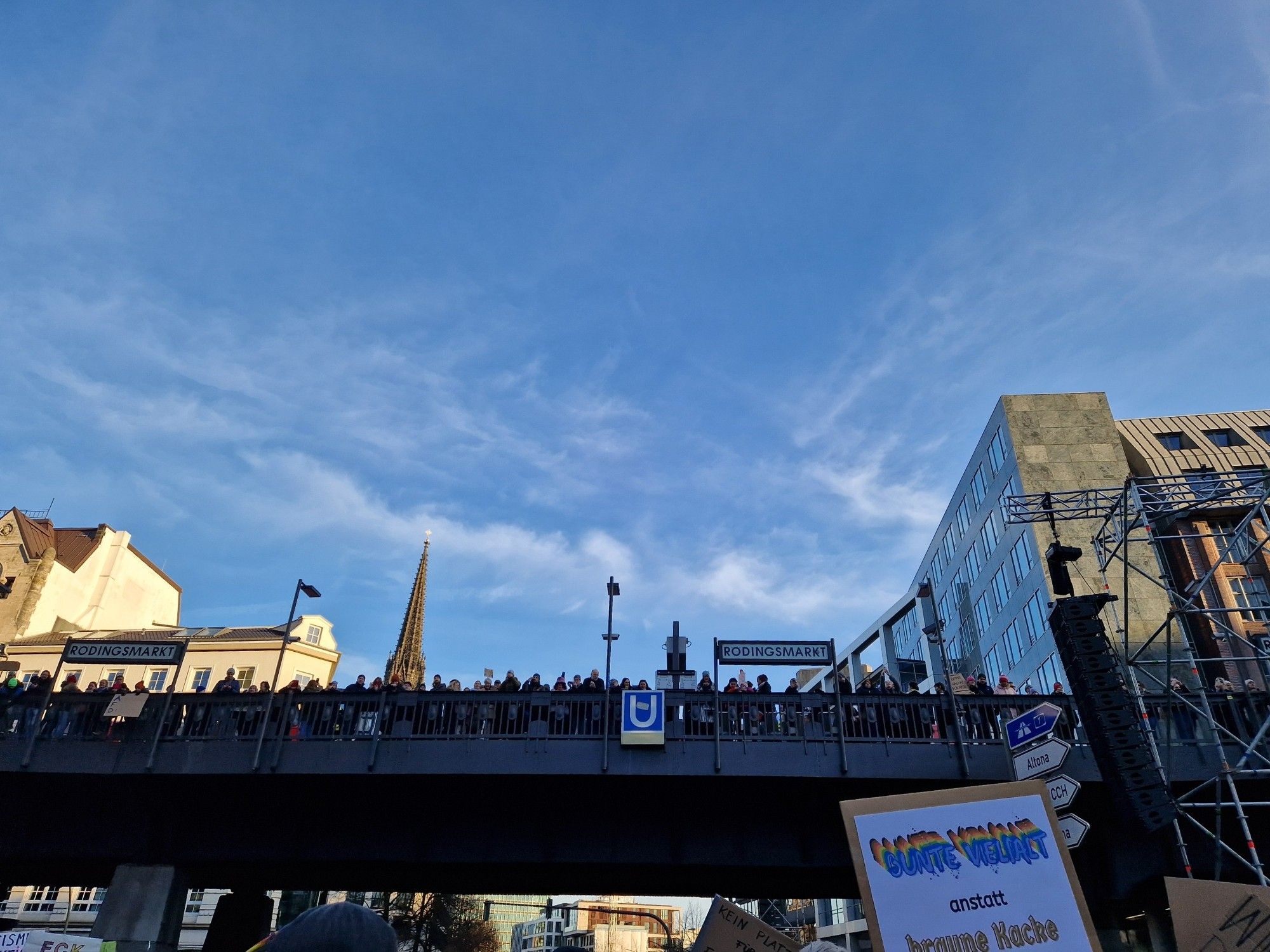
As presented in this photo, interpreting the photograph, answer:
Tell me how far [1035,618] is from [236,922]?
121 ft

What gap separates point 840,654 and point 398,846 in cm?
7737

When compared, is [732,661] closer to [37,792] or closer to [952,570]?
[37,792]

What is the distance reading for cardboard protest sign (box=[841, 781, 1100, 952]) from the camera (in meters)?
5.43

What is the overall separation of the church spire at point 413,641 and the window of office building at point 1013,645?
65.4 metres

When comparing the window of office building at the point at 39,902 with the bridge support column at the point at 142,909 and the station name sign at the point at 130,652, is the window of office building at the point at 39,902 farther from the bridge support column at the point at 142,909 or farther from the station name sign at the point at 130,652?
the station name sign at the point at 130,652

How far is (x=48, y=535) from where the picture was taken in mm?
57500

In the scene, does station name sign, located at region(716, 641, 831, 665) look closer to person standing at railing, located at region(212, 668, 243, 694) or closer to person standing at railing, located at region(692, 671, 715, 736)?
person standing at railing, located at region(692, 671, 715, 736)

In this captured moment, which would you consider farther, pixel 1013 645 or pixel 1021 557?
pixel 1013 645

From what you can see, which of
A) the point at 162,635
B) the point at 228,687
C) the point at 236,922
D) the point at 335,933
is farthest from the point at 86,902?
the point at 335,933

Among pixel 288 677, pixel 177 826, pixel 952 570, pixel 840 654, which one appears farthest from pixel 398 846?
pixel 840 654

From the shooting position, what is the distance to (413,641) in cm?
10706

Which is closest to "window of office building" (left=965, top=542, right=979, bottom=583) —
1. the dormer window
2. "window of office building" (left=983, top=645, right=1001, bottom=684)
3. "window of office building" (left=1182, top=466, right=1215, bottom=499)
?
"window of office building" (left=983, top=645, right=1001, bottom=684)

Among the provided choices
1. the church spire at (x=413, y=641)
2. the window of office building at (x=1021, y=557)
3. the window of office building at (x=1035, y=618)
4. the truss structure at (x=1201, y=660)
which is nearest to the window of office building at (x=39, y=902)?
the church spire at (x=413, y=641)

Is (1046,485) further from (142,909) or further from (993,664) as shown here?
(142,909)
